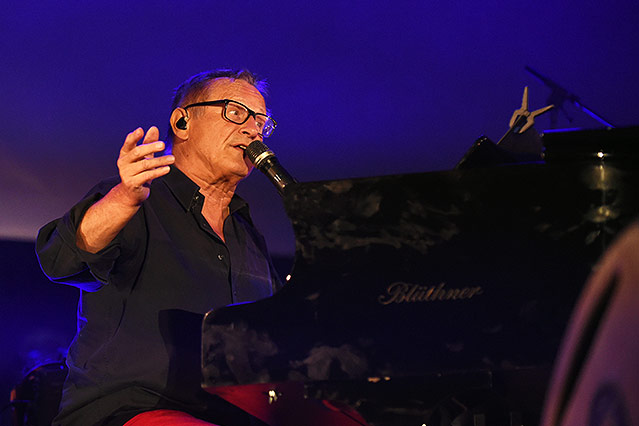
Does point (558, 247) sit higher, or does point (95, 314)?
point (95, 314)

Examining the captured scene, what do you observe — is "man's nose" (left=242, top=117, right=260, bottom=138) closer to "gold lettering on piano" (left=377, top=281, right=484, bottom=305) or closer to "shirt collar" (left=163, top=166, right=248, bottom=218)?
"shirt collar" (left=163, top=166, right=248, bottom=218)

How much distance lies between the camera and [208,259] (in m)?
2.11

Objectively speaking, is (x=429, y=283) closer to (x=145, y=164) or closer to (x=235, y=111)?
(x=145, y=164)

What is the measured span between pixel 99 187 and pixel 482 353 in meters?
1.19

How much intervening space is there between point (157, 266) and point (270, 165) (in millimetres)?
458

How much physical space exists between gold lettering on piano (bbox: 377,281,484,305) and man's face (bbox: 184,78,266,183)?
1.21 m

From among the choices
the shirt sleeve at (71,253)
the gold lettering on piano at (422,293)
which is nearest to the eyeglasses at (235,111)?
the shirt sleeve at (71,253)

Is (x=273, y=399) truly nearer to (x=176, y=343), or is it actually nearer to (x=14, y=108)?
(x=176, y=343)

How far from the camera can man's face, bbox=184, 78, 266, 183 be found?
7.57 feet

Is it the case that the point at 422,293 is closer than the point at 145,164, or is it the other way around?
the point at 422,293

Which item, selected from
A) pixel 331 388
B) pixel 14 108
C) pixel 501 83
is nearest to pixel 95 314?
pixel 331 388

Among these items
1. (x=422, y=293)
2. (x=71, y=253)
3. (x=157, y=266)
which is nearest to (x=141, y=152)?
(x=71, y=253)

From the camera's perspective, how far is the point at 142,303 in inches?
76.5

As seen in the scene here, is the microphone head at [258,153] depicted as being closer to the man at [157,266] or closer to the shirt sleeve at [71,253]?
the man at [157,266]
